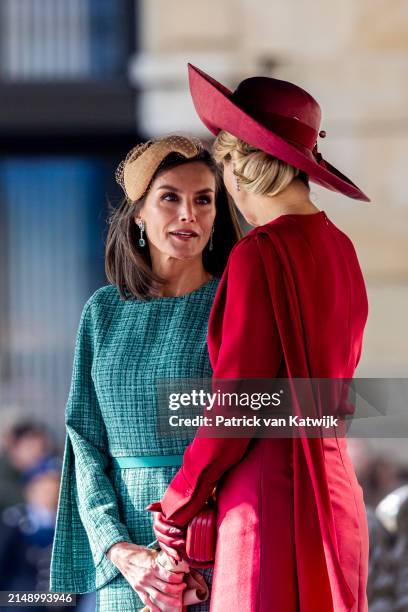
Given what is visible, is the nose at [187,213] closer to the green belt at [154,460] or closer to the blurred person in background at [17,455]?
the green belt at [154,460]

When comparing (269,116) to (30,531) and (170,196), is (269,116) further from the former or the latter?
(30,531)

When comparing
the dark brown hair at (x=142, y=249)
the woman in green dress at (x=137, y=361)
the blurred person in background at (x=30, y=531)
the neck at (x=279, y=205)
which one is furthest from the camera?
the blurred person in background at (x=30, y=531)

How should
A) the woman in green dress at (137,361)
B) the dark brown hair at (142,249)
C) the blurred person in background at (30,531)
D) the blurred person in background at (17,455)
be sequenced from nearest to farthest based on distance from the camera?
1. the woman in green dress at (137,361)
2. the dark brown hair at (142,249)
3. the blurred person in background at (30,531)
4. the blurred person in background at (17,455)

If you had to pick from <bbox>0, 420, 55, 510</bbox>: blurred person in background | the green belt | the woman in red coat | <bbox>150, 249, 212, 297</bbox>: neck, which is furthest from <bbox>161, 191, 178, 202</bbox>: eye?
<bbox>0, 420, 55, 510</bbox>: blurred person in background

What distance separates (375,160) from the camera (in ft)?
17.8

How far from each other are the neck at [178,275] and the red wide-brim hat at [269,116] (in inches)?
12.4

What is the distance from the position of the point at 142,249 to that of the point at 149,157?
0.19 m

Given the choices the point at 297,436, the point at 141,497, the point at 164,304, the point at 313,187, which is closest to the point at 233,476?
the point at 297,436

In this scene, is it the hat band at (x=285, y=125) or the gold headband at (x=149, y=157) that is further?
the gold headband at (x=149, y=157)

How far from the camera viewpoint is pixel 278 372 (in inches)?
78.6

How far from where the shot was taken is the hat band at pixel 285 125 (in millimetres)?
2068

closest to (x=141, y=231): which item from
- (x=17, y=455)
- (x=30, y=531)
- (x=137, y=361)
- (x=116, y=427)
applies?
(x=137, y=361)

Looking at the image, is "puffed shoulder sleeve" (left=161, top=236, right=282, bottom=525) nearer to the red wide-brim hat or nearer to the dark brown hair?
the red wide-brim hat

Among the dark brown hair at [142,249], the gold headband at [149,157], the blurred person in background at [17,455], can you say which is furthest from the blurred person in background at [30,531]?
the gold headband at [149,157]
